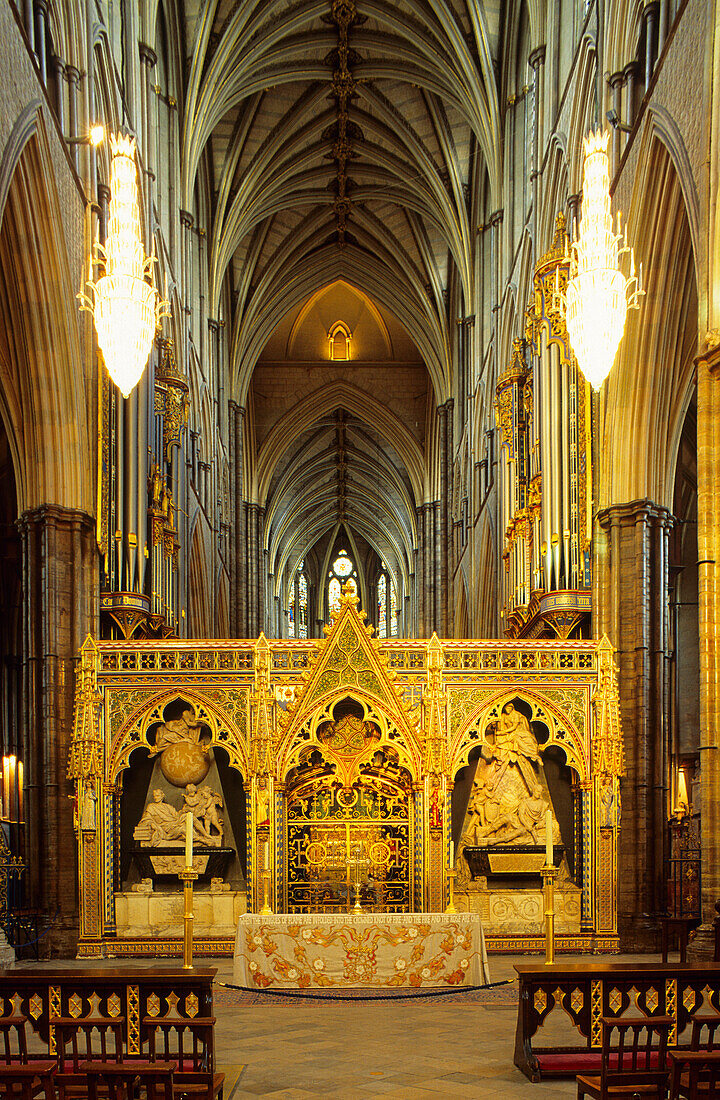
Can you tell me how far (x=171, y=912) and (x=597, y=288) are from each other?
30.0 ft

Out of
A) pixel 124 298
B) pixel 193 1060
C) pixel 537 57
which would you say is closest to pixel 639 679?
pixel 124 298

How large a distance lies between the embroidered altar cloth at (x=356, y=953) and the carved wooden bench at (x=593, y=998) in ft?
12.2

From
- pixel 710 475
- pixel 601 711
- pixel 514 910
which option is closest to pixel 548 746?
pixel 601 711

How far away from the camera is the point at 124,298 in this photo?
1366 centimetres

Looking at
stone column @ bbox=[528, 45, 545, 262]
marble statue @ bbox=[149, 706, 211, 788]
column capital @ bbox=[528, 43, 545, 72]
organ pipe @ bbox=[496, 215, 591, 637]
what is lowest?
marble statue @ bbox=[149, 706, 211, 788]

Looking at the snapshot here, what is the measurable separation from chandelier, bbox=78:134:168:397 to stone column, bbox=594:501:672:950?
6799mm

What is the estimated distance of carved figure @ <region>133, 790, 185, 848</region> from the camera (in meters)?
16.3

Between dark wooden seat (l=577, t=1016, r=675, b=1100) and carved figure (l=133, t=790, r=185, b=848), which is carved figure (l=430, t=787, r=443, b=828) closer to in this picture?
carved figure (l=133, t=790, r=185, b=848)

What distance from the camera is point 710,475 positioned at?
12.0 m

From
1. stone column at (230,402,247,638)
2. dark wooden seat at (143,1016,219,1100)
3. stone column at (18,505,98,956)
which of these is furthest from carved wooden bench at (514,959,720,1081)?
stone column at (230,402,247,638)

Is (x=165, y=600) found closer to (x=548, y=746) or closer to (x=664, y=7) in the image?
(x=548, y=746)

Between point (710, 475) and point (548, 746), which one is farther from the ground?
point (710, 475)

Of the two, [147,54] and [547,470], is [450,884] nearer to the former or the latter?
[547,470]

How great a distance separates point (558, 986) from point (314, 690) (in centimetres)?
834
